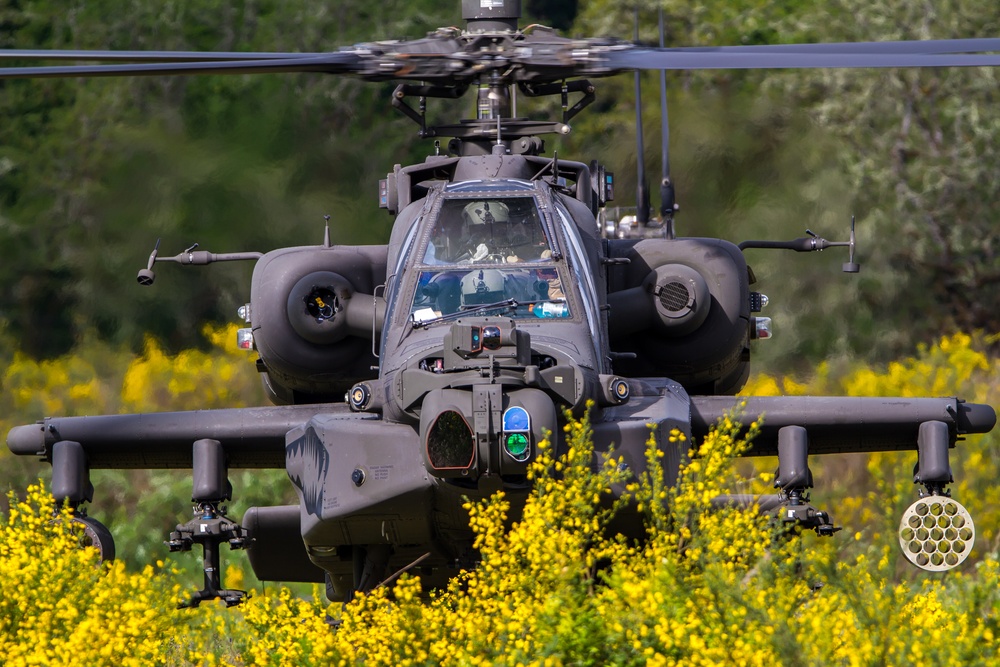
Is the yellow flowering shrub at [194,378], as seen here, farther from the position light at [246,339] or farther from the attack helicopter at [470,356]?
the position light at [246,339]

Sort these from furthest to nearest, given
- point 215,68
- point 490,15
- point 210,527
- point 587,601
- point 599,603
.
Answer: point 490,15 < point 210,527 < point 215,68 < point 587,601 < point 599,603

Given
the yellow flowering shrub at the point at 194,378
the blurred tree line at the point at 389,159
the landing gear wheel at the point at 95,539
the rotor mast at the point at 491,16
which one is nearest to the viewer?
the landing gear wheel at the point at 95,539

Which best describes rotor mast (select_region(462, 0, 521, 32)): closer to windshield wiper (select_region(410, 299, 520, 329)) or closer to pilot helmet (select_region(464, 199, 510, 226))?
pilot helmet (select_region(464, 199, 510, 226))

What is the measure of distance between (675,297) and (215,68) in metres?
3.34

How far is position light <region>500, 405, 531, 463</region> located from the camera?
9.39 meters

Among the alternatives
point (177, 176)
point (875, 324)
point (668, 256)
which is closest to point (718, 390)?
point (668, 256)

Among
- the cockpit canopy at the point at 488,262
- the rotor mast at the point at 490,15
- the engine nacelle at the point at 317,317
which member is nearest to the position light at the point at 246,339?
the engine nacelle at the point at 317,317

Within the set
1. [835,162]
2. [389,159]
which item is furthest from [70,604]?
[835,162]

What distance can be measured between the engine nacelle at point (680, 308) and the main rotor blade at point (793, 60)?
161cm

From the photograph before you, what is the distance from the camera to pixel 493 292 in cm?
1065

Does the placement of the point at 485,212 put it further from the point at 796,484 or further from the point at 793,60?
the point at 796,484

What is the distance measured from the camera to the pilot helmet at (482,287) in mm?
10641

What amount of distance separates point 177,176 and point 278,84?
7.08 feet

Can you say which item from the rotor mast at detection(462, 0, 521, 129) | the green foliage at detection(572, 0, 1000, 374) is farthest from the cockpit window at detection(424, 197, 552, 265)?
the green foliage at detection(572, 0, 1000, 374)
